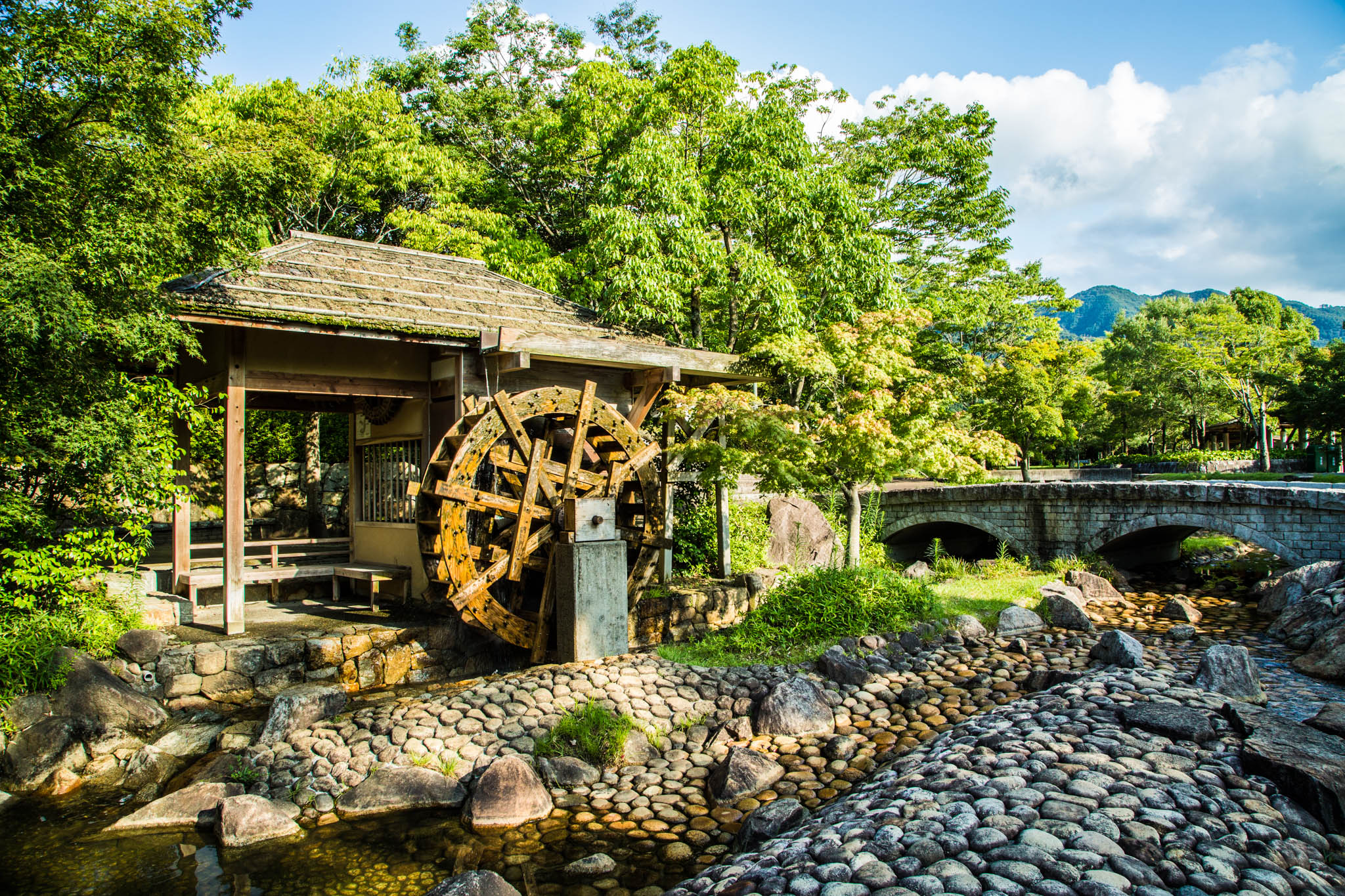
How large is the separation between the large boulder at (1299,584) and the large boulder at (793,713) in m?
8.25

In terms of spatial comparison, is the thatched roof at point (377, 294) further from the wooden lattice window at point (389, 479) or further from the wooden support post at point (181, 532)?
the wooden lattice window at point (389, 479)

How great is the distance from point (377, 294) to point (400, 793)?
534 centimetres

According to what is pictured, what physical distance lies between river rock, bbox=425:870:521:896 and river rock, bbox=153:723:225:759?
9.92 ft

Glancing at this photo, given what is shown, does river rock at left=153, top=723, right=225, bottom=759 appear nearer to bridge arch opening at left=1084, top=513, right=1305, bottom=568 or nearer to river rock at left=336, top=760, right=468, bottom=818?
river rock at left=336, top=760, right=468, bottom=818

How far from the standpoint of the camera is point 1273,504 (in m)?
12.2

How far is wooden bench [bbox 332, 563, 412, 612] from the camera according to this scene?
28.4 feet

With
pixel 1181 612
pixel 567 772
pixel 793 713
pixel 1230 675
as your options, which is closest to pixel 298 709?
pixel 567 772

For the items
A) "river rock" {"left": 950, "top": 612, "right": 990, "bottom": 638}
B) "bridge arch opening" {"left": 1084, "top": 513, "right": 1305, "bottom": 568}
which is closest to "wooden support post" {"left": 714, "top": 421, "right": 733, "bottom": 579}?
"river rock" {"left": 950, "top": 612, "right": 990, "bottom": 638}

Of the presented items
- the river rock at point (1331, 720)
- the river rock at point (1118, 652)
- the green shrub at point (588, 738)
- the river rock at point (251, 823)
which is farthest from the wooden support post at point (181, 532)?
the river rock at point (1331, 720)

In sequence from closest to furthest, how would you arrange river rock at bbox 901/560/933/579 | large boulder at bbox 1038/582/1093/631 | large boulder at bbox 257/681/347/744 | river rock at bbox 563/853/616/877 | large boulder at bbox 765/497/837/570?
1. river rock at bbox 563/853/616/877
2. large boulder at bbox 257/681/347/744
3. large boulder at bbox 1038/582/1093/631
4. river rock at bbox 901/560/933/579
5. large boulder at bbox 765/497/837/570

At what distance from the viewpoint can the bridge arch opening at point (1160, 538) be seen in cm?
1244

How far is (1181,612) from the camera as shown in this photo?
36.7 ft

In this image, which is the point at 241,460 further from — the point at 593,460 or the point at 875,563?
the point at 875,563

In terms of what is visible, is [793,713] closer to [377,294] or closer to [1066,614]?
[1066,614]
